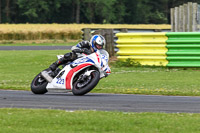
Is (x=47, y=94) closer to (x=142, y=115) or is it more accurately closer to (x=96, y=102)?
(x=96, y=102)

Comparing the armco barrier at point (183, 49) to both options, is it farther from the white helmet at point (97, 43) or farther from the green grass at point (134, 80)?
the white helmet at point (97, 43)

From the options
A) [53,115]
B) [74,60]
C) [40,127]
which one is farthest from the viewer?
[74,60]

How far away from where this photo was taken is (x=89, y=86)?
1081 cm

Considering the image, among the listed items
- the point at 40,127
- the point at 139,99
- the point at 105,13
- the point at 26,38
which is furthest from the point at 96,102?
the point at 105,13

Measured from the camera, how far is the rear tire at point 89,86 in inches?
425

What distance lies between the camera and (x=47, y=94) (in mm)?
11656

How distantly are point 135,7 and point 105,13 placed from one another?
7162 mm

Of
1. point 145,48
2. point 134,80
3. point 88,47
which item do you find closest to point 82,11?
point 145,48

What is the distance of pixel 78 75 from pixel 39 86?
88 cm

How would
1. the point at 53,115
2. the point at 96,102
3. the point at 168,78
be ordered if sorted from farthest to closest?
the point at 168,78 < the point at 96,102 < the point at 53,115

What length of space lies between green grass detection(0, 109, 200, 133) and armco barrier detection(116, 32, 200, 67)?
9698mm

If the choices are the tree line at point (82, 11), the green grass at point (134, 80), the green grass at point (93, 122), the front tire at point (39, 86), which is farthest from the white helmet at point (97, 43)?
the tree line at point (82, 11)

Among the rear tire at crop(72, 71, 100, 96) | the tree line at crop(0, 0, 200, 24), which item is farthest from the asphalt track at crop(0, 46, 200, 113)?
the tree line at crop(0, 0, 200, 24)

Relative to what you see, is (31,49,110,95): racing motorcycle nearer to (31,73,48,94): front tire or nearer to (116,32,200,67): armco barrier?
(31,73,48,94): front tire
